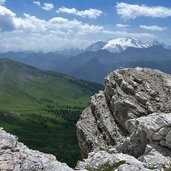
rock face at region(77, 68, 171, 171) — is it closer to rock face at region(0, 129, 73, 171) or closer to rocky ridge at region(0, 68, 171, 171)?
rocky ridge at region(0, 68, 171, 171)

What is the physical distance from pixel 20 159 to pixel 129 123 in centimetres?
2188

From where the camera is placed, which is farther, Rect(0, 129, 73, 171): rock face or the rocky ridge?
the rocky ridge

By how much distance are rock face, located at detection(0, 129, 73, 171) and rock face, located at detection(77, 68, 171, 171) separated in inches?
282


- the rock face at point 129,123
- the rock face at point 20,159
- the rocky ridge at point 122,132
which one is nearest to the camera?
the rock face at point 20,159

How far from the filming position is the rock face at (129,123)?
144 ft

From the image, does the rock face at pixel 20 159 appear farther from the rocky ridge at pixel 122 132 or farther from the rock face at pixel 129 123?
the rock face at pixel 129 123

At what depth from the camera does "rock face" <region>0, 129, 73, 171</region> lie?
33906mm

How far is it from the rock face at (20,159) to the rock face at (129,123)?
716 cm

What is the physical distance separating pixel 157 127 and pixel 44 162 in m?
15.4

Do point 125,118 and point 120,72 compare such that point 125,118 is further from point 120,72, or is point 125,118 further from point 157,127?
point 157,127

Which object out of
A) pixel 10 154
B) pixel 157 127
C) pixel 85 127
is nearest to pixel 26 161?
pixel 10 154

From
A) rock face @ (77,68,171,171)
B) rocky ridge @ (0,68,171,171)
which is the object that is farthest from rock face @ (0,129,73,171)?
rock face @ (77,68,171,171)

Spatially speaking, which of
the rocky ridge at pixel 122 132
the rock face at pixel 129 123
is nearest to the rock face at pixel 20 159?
the rocky ridge at pixel 122 132

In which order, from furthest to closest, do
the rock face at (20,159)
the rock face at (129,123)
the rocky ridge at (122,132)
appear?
the rock face at (129,123) < the rocky ridge at (122,132) < the rock face at (20,159)
